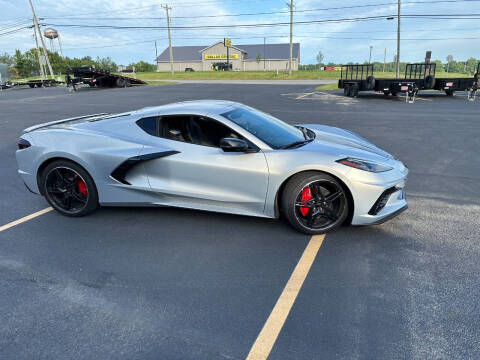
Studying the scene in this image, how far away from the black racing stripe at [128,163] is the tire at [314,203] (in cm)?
136

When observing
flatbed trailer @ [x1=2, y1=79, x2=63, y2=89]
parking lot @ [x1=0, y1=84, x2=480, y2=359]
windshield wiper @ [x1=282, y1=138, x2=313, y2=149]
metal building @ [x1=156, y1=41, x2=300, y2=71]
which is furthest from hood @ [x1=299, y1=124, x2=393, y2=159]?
metal building @ [x1=156, y1=41, x2=300, y2=71]

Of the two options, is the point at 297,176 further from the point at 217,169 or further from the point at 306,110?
the point at 306,110

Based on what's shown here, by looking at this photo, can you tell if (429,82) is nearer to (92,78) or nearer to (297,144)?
(297,144)

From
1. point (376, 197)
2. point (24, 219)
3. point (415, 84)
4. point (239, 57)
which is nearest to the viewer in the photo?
point (376, 197)

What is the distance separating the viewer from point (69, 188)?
4.18 meters

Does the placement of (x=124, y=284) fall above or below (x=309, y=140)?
Result: below

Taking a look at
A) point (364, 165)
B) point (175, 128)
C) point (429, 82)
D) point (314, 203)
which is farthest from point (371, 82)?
point (175, 128)

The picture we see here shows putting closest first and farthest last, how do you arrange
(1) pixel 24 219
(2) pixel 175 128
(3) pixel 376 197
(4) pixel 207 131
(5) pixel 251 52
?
1. (3) pixel 376 197
2. (4) pixel 207 131
3. (2) pixel 175 128
4. (1) pixel 24 219
5. (5) pixel 251 52

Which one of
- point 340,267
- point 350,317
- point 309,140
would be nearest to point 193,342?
point 350,317

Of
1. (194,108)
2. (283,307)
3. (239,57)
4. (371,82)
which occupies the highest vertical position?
(239,57)

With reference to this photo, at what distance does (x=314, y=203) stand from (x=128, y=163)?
2129 mm

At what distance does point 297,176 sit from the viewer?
3.48 m

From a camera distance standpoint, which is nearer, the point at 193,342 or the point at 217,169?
the point at 193,342

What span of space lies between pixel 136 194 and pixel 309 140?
215 cm
